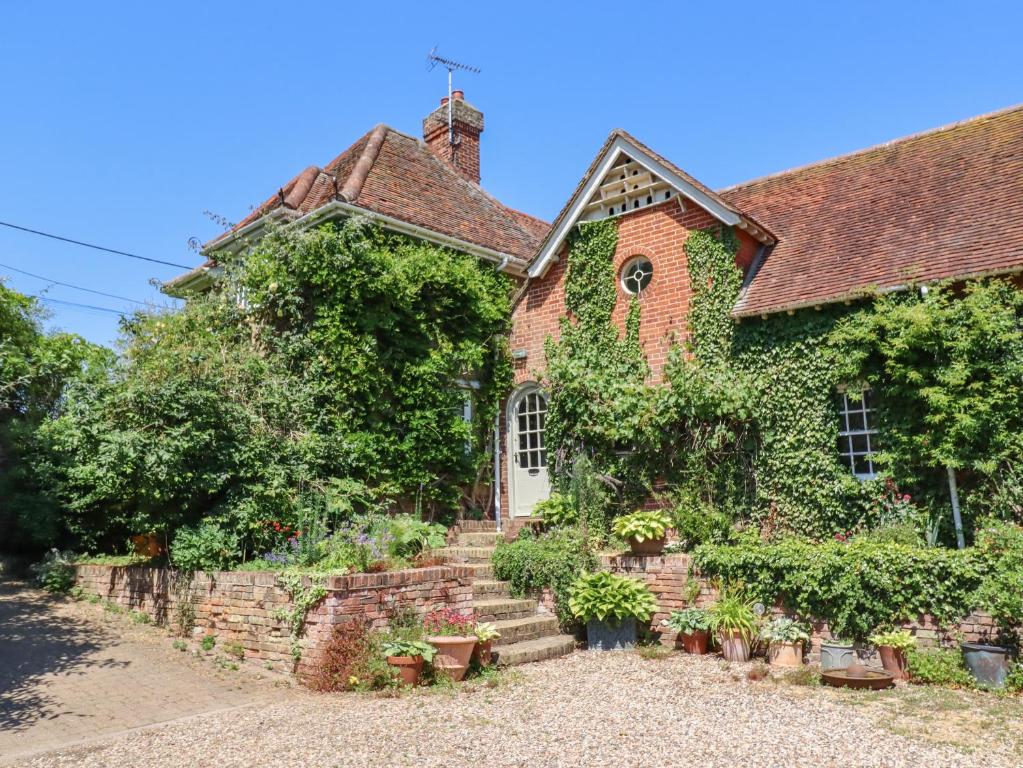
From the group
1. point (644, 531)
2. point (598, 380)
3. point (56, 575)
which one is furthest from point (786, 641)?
point (56, 575)

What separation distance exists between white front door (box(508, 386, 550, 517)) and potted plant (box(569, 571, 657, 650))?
4.75m

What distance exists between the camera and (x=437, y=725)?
6.54 meters

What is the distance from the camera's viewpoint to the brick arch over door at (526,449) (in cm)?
1460

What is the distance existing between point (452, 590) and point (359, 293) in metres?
5.95

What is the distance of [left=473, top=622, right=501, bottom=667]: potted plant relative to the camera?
834 cm

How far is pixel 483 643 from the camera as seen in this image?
8.39 meters

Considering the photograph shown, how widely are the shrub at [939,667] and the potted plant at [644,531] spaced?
3271mm

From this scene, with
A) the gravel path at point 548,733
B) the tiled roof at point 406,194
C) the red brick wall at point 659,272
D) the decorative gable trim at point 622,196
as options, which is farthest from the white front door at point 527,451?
the gravel path at point 548,733

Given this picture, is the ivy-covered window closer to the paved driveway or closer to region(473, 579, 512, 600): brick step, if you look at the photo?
region(473, 579, 512, 600): brick step

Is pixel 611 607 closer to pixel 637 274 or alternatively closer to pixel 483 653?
pixel 483 653

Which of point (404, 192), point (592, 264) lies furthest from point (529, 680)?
point (404, 192)

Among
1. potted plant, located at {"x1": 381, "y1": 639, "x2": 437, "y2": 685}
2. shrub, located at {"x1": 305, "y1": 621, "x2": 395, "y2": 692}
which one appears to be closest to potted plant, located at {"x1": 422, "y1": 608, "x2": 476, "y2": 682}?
potted plant, located at {"x1": 381, "y1": 639, "x2": 437, "y2": 685}

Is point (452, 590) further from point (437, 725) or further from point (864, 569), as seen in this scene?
point (864, 569)

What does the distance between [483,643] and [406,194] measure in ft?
32.7
